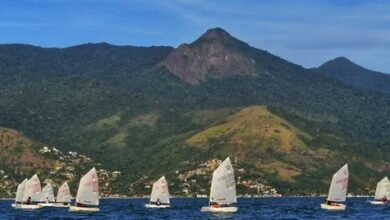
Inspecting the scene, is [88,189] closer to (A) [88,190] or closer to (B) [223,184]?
(A) [88,190]

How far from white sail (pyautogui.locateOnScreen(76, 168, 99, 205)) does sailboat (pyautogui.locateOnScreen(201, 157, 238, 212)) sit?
3013cm

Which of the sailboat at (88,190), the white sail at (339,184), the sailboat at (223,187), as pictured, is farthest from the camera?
the white sail at (339,184)

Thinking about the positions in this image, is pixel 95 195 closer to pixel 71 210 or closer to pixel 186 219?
pixel 71 210

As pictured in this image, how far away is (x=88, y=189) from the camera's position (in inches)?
7456

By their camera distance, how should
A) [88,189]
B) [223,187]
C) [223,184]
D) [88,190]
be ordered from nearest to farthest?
1. [223,184]
2. [223,187]
3. [88,189]
4. [88,190]

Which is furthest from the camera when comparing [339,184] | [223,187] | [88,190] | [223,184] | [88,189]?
[339,184]

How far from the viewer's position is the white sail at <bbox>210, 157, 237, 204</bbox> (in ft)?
549

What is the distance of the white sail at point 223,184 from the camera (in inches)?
6585

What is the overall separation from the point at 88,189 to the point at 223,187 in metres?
36.6

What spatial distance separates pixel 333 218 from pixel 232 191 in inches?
847

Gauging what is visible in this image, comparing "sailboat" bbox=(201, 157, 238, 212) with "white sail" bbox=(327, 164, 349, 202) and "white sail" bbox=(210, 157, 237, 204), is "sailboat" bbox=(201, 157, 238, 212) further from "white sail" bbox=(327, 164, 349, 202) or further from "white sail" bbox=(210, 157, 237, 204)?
"white sail" bbox=(327, 164, 349, 202)

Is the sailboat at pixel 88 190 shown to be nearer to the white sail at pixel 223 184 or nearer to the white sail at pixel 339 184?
the white sail at pixel 223 184

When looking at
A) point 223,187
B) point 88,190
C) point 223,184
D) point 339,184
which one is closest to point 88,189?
point 88,190

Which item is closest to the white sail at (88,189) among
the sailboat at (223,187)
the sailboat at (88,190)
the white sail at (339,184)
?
the sailboat at (88,190)
